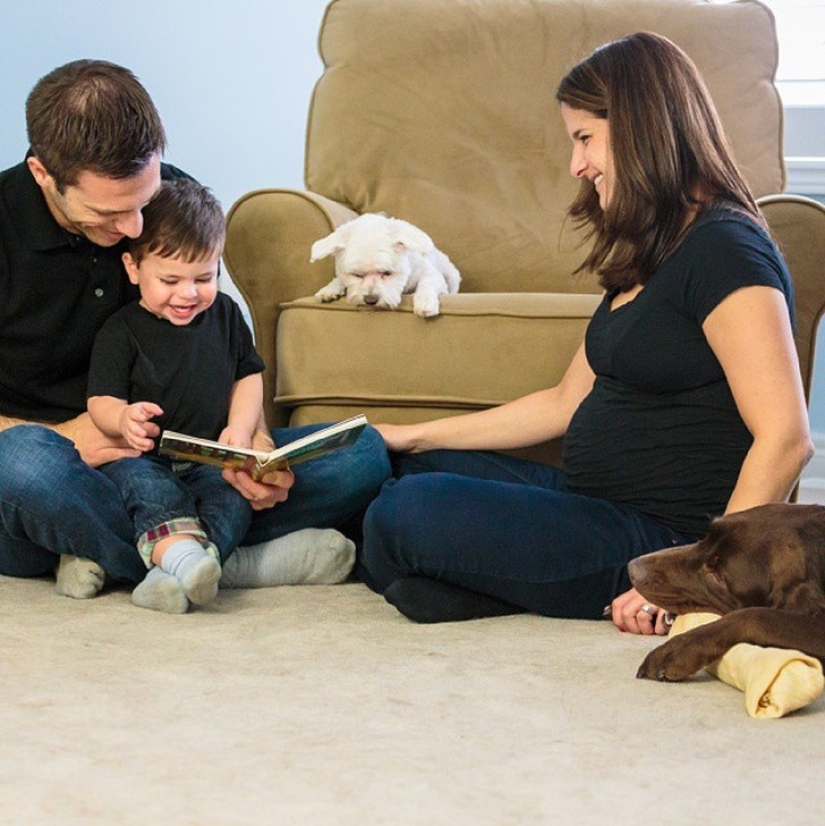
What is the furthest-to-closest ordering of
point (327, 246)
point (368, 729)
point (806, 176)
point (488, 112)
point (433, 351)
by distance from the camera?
point (806, 176) < point (488, 112) < point (327, 246) < point (433, 351) < point (368, 729)

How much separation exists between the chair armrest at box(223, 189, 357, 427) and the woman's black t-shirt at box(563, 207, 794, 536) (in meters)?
0.87

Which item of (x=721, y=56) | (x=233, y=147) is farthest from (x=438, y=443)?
(x=233, y=147)

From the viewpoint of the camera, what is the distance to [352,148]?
133 inches

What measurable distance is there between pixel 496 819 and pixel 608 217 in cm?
115

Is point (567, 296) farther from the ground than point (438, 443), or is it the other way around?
point (567, 296)

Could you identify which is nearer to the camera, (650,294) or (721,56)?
(650,294)

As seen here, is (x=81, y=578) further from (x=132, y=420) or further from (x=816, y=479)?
(x=816, y=479)

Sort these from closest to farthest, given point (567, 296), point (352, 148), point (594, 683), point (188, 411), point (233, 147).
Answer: point (594, 683)
point (188, 411)
point (567, 296)
point (352, 148)
point (233, 147)

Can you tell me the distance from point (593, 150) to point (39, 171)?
914 millimetres

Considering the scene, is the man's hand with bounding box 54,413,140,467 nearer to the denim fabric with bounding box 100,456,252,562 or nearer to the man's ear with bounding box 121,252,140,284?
the denim fabric with bounding box 100,456,252,562

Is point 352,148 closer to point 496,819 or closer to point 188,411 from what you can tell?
point 188,411

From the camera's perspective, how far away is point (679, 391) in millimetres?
2113

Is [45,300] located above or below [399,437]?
above

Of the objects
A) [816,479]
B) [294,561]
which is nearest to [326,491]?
[294,561]
